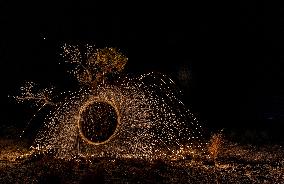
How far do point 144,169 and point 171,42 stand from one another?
5.20 meters

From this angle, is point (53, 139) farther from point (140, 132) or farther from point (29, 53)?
point (29, 53)

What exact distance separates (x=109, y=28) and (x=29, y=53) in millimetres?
2141

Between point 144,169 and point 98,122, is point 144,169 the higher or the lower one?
the lower one

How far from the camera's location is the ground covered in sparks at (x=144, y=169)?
8336mm

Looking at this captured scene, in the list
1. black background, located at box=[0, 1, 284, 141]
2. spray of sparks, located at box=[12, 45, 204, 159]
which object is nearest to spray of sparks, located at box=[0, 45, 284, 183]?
spray of sparks, located at box=[12, 45, 204, 159]

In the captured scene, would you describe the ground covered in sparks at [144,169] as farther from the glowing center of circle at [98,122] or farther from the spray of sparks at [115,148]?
the glowing center of circle at [98,122]

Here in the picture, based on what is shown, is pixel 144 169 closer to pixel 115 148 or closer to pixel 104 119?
pixel 115 148

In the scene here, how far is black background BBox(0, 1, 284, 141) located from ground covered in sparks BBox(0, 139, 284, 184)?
127 inches

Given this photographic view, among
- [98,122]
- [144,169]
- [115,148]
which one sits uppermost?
[98,122]

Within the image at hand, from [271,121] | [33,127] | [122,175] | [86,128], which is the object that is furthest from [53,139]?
[271,121]

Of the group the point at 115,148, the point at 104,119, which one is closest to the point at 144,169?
the point at 115,148

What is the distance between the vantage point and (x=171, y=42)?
1336 centimetres

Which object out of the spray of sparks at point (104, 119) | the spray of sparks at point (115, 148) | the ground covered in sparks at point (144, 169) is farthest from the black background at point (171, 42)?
the ground covered in sparks at point (144, 169)

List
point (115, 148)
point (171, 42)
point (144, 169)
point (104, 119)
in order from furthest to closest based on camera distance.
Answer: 1. point (171, 42)
2. point (115, 148)
3. point (104, 119)
4. point (144, 169)
